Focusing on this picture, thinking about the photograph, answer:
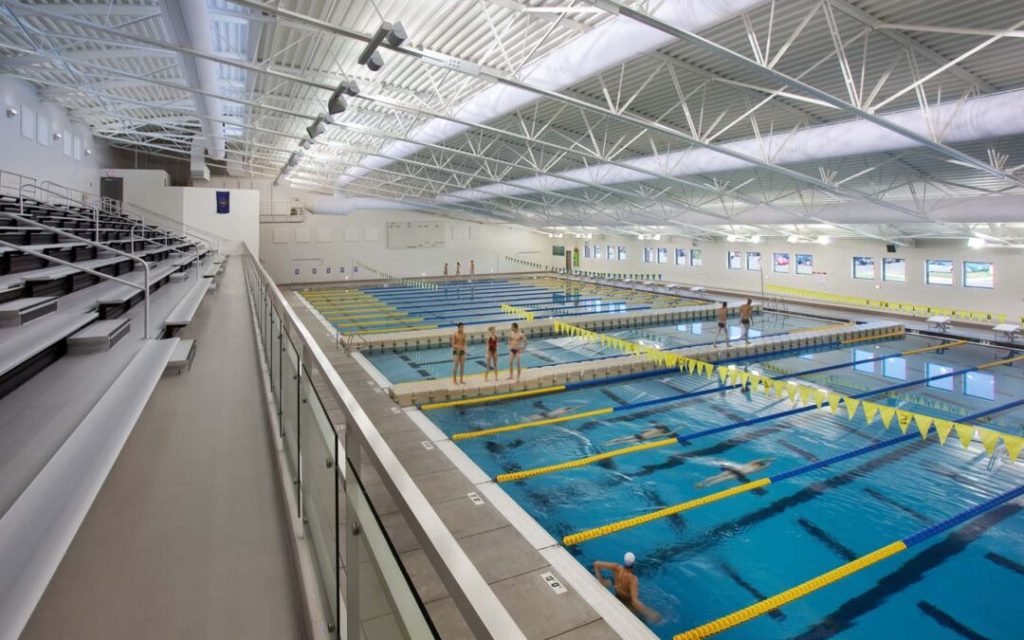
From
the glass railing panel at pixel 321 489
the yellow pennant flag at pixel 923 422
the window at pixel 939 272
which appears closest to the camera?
the glass railing panel at pixel 321 489

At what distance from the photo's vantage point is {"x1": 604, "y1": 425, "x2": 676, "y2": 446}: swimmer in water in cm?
889

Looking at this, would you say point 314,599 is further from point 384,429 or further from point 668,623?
point 384,429

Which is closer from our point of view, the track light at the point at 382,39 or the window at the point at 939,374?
the track light at the point at 382,39

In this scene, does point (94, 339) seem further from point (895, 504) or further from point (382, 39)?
point (895, 504)

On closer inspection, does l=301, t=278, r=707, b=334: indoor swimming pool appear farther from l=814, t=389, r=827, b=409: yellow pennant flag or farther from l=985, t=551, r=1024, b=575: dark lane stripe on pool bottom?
l=985, t=551, r=1024, b=575: dark lane stripe on pool bottom

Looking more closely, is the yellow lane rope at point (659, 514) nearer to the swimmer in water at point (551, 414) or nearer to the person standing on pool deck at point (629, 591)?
the person standing on pool deck at point (629, 591)

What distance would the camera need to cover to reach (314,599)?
1.75 metres

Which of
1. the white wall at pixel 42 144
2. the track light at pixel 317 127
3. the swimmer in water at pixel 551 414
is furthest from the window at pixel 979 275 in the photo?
the white wall at pixel 42 144

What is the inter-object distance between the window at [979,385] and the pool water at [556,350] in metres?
5.36

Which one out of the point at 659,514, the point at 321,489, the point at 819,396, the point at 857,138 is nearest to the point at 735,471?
the point at 659,514

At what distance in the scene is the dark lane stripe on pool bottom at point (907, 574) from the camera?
4883 mm

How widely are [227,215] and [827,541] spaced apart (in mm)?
23123

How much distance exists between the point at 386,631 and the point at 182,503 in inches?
48.4

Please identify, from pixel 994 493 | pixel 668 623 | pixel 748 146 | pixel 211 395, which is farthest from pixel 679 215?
pixel 211 395
